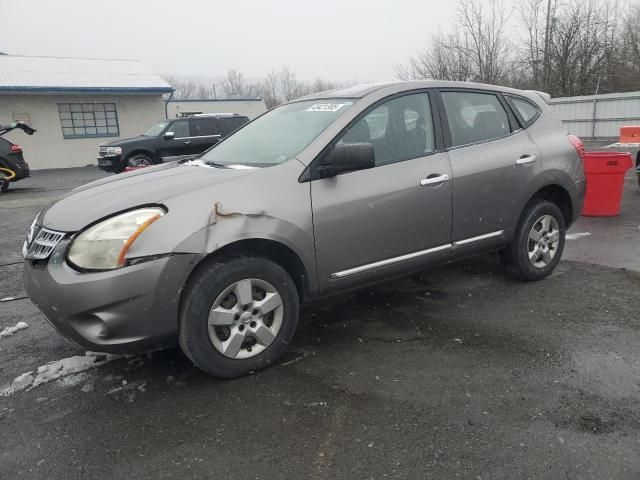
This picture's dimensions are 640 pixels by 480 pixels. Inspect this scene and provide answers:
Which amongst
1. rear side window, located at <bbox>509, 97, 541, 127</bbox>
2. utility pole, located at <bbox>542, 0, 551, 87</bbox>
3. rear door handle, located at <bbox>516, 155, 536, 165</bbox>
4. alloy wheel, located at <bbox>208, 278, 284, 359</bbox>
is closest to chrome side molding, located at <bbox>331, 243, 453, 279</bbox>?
alloy wheel, located at <bbox>208, 278, 284, 359</bbox>

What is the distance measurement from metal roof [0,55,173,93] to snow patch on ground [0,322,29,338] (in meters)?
20.9

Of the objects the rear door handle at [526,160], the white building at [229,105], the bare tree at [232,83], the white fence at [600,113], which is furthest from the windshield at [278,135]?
the bare tree at [232,83]

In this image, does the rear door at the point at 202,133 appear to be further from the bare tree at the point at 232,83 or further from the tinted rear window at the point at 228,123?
the bare tree at the point at 232,83

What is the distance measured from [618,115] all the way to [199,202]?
22.1 meters

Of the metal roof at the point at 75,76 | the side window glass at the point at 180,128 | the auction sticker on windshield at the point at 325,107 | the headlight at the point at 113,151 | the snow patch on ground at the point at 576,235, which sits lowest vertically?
the snow patch on ground at the point at 576,235

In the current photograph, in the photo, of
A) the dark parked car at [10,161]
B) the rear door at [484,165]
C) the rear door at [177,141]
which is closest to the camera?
the rear door at [484,165]

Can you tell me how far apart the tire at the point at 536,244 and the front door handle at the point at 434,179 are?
3.45 feet

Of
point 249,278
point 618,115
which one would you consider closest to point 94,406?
point 249,278

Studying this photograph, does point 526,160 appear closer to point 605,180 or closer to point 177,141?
point 605,180

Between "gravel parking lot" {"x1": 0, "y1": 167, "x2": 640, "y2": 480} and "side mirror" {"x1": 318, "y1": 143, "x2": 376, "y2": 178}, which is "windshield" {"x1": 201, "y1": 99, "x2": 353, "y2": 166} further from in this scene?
"gravel parking lot" {"x1": 0, "y1": 167, "x2": 640, "y2": 480}

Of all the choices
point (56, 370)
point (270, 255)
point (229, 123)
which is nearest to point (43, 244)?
point (56, 370)

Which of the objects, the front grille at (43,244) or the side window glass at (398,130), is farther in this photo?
the side window glass at (398,130)

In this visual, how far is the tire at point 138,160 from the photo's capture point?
596 inches

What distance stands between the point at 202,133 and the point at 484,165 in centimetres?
1314
